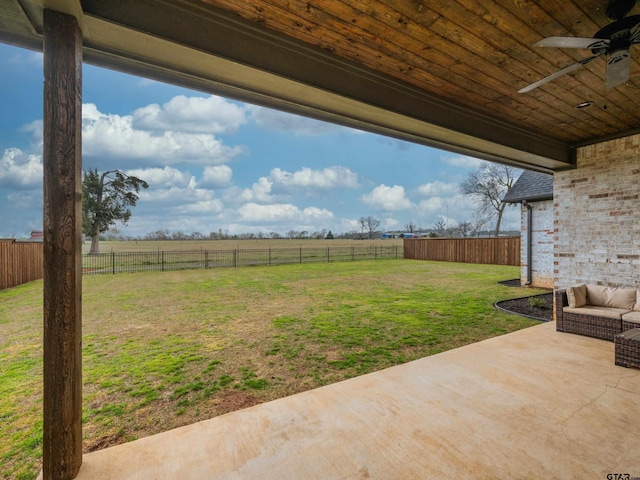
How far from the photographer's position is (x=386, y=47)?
2203mm

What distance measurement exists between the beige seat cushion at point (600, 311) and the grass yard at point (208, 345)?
3.00ft

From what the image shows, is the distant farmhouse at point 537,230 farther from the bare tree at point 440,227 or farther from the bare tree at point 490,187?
the bare tree at point 440,227

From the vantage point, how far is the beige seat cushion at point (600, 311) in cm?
371

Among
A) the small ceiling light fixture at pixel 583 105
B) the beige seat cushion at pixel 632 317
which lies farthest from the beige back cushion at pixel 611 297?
the small ceiling light fixture at pixel 583 105

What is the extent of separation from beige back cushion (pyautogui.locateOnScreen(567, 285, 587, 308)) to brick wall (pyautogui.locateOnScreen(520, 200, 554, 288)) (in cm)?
504

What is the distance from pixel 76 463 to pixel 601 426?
10.7 ft

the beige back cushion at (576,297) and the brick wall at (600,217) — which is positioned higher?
the brick wall at (600,217)

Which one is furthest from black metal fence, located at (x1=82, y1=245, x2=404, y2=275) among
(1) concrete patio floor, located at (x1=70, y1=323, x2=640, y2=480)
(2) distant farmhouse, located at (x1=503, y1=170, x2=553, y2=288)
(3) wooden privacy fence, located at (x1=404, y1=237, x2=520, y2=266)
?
(1) concrete patio floor, located at (x1=70, y1=323, x2=640, y2=480)

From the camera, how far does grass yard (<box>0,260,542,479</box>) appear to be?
246 cm

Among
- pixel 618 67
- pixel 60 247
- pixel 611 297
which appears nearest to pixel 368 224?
pixel 611 297

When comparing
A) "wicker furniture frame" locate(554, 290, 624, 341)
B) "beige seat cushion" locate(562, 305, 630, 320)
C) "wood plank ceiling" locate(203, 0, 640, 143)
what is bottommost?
"wicker furniture frame" locate(554, 290, 624, 341)

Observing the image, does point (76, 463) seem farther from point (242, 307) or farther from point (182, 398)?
point (242, 307)

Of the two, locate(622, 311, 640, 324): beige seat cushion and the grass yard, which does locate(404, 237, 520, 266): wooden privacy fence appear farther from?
locate(622, 311, 640, 324): beige seat cushion

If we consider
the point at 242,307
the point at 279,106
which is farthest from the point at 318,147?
the point at 279,106
